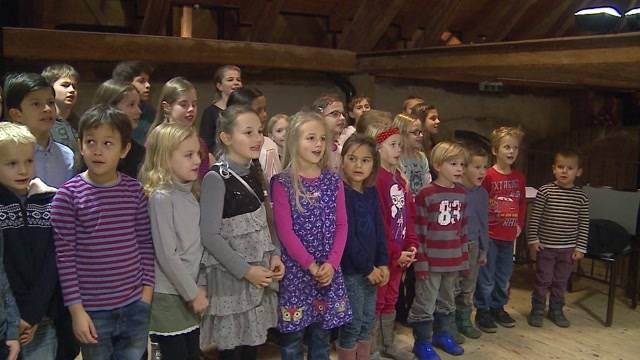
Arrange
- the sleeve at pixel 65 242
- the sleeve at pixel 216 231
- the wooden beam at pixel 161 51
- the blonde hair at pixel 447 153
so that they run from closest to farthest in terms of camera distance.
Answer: the sleeve at pixel 65 242, the sleeve at pixel 216 231, the blonde hair at pixel 447 153, the wooden beam at pixel 161 51

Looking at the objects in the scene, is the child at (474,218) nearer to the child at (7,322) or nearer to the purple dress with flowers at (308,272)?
the purple dress with flowers at (308,272)

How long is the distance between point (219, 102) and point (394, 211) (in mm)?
1309

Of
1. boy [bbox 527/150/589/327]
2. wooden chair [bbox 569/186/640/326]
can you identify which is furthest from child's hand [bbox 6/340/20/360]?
wooden chair [bbox 569/186/640/326]

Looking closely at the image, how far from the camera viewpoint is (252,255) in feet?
7.42

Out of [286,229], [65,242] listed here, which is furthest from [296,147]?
[65,242]

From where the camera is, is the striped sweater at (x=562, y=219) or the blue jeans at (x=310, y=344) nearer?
the blue jeans at (x=310, y=344)

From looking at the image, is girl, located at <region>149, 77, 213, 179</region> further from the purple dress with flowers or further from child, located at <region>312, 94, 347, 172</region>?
child, located at <region>312, 94, 347, 172</region>

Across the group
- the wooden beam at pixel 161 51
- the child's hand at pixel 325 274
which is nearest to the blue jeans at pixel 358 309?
the child's hand at pixel 325 274

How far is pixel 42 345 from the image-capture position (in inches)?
78.9

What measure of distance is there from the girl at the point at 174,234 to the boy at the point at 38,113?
37 centimetres

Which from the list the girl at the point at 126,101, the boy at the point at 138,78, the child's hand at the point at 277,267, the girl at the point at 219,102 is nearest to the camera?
the child's hand at the point at 277,267

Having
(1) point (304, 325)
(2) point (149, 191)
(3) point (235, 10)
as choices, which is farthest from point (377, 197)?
(3) point (235, 10)

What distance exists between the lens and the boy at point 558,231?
11.8ft

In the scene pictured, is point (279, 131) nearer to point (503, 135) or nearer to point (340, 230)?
point (340, 230)
